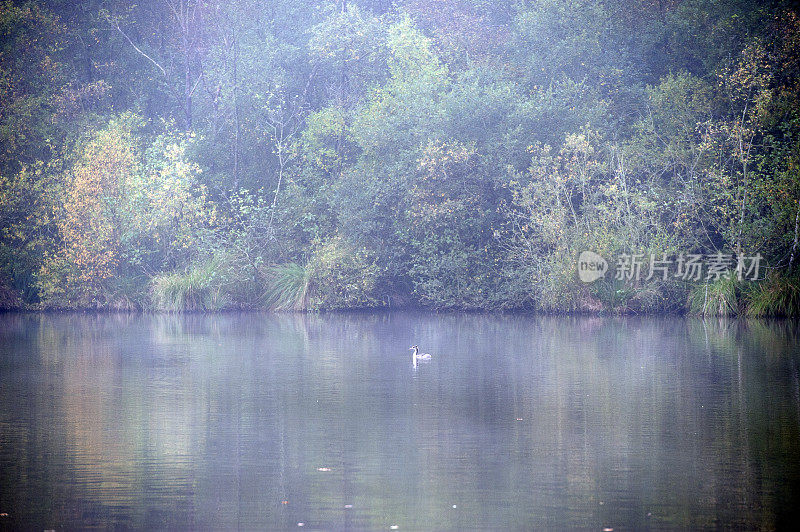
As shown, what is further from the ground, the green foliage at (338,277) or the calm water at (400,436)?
the green foliage at (338,277)

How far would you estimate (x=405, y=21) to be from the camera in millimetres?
37125

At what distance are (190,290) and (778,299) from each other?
61.3ft

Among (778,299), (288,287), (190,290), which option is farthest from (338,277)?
(778,299)

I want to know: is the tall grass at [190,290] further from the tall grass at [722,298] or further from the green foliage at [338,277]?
the tall grass at [722,298]

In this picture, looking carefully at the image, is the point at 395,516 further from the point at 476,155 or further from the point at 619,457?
the point at 476,155

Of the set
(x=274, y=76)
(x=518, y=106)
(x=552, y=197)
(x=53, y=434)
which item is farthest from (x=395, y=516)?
(x=274, y=76)

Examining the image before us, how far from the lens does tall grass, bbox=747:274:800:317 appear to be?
28.0 metres

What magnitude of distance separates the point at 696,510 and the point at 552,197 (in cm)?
2339

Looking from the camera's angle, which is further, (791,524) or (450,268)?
(450,268)

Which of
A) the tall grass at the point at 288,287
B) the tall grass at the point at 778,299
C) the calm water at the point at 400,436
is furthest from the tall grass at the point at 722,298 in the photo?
A: the tall grass at the point at 288,287

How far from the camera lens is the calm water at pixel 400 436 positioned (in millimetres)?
8289

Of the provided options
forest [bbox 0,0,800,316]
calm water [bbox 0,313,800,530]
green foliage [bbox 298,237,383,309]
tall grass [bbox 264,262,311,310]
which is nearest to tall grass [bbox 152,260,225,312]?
forest [bbox 0,0,800,316]

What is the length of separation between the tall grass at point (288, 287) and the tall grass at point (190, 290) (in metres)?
1.75

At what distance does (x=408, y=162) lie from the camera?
32719 millimetres
